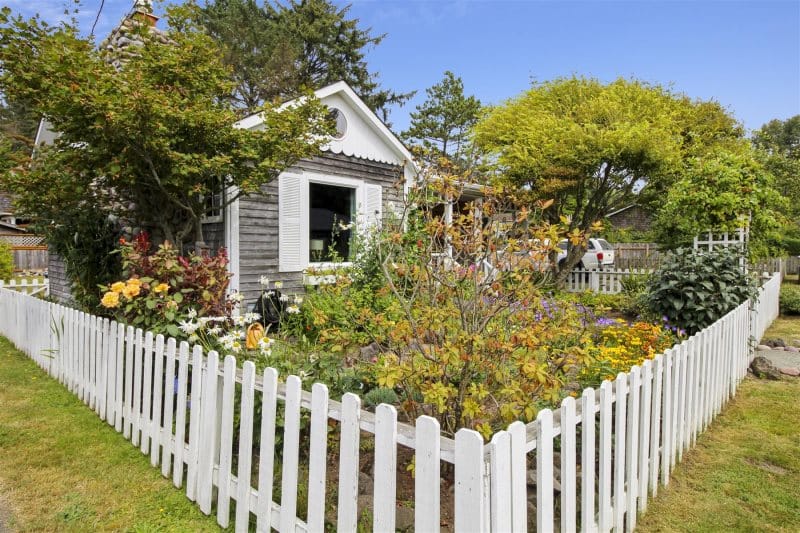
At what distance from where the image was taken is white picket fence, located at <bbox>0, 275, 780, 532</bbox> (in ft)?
5.20

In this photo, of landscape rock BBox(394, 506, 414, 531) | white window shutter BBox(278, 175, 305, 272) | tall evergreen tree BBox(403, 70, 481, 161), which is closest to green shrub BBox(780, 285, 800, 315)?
white window shutter BBox(278, 175, 305, 272)

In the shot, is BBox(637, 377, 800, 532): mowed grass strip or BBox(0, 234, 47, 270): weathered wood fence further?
BBox(0, 234, 47, 270): weathered wood fence

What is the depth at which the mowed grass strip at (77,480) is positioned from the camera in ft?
7.95

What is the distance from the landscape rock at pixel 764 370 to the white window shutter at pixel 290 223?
6.21 metres

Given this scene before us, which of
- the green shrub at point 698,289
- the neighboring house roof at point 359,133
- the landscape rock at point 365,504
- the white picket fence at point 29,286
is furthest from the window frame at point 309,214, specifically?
the white picket fence at point 29,286

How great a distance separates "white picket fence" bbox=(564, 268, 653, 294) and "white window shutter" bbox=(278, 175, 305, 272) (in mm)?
7612

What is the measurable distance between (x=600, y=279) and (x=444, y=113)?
797 inches

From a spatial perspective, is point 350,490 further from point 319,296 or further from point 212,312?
point 319,296

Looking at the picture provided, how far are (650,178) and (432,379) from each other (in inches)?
457

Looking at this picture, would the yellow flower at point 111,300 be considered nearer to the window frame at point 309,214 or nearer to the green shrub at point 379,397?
the green shrub at point 379,397

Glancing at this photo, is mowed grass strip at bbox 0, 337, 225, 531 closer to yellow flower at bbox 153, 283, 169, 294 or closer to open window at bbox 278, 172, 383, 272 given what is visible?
yellow flower at bbox 153, 283, 169, 294

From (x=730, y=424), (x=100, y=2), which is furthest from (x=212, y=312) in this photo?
(x=730, y=424)

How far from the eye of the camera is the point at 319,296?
603cm

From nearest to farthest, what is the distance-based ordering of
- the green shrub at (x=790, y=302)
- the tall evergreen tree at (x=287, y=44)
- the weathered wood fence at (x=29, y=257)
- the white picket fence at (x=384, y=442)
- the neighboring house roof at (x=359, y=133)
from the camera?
the white picket fence at (x=384, y=442) → the neighboring house roof at (x=359, y=133) → the green shrub at (x=790, y=302) → the weathered wood fence at (x=29, y=257) → the tall evergreen tree at (x=287, y=44)
